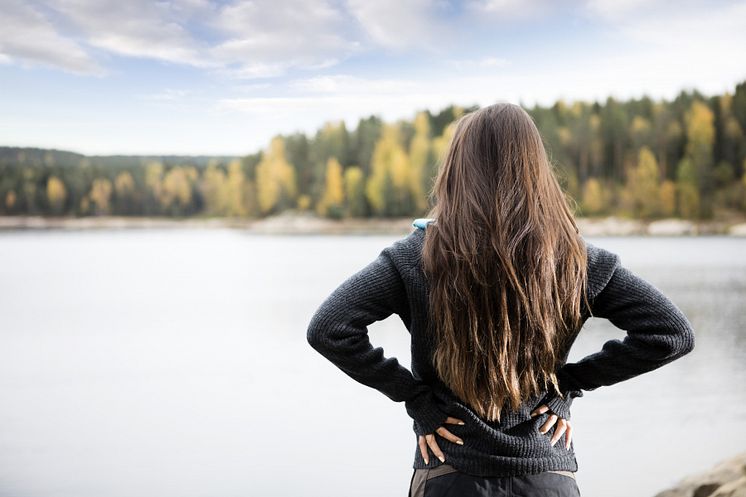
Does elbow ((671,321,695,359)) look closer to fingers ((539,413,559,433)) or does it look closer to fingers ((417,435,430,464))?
fingers ((539,413,559,433))

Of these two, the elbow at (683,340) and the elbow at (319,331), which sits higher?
the elbow at (319,331)

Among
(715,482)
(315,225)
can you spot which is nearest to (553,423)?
(715,482)

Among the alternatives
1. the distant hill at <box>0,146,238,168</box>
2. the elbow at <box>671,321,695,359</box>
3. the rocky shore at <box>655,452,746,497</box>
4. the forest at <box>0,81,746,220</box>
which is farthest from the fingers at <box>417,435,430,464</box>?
the distant hill at <box>0,146,238,168</box>

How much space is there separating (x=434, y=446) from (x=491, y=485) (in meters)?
0.14

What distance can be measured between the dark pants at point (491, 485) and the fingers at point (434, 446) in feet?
0.06

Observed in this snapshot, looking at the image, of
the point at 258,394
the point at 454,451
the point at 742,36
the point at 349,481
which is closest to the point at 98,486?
the point at 349,481

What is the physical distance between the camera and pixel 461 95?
61.9m

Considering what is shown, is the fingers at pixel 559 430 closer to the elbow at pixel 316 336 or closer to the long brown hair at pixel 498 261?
the long brown hair at pixel 498 261

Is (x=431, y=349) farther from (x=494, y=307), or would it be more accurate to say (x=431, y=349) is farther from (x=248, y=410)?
(x=248, y=410)

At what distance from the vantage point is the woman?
1371 millimetres

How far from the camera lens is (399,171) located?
4850cm

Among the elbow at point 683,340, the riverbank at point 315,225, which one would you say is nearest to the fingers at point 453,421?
the elbow at point 683,340

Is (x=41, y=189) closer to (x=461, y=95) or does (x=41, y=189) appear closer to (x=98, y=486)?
(x=461, y=95)

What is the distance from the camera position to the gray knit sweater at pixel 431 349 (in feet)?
4.67
